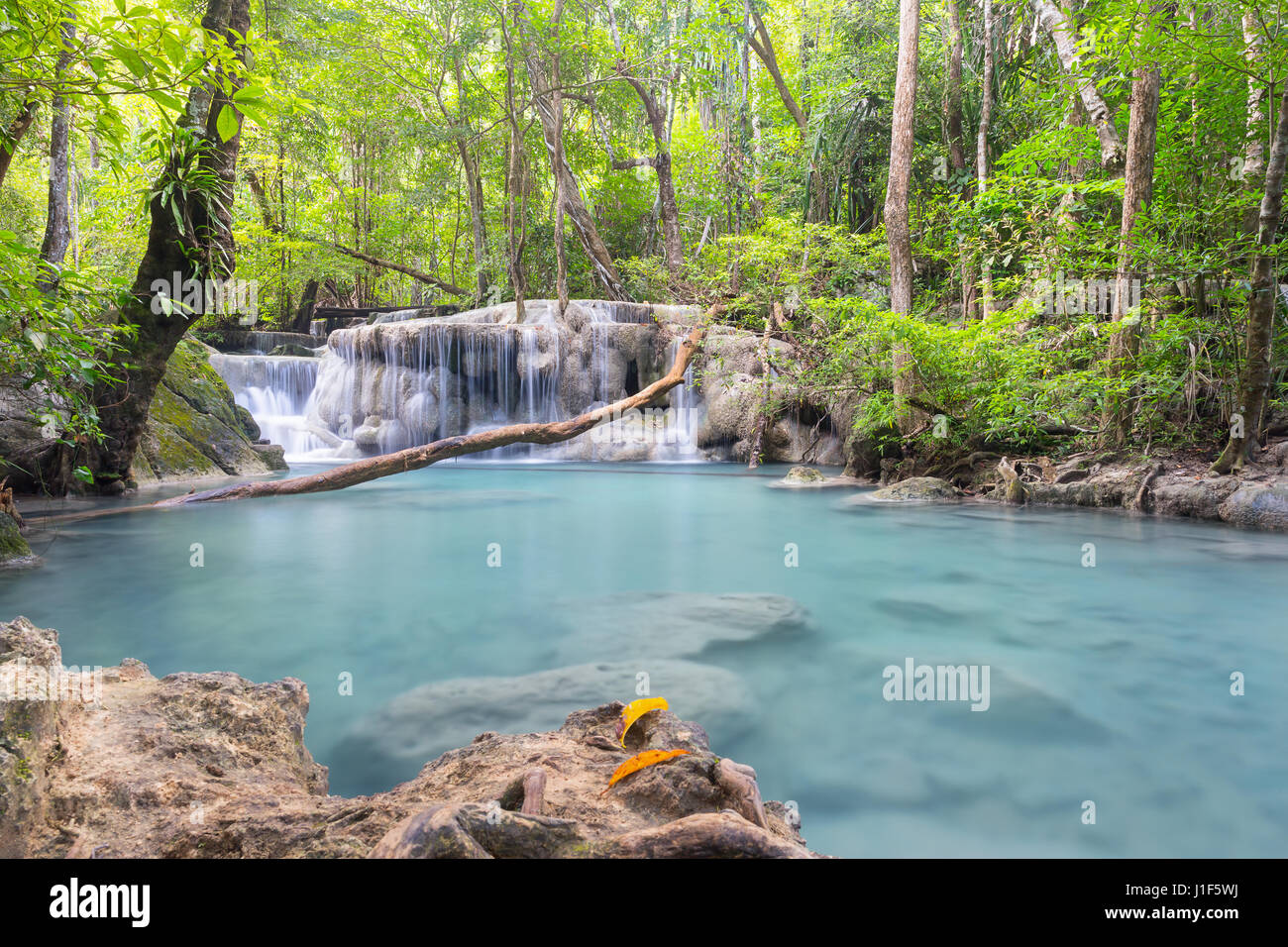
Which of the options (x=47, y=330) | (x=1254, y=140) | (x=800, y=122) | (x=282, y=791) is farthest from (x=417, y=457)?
(x=800, y=122)

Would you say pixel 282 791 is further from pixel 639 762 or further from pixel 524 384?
pixel 524 384

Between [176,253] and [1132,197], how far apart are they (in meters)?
9.03

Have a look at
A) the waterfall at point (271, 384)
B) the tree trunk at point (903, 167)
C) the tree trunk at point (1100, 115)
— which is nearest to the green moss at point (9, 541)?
the tree trunk at point (903, 167)

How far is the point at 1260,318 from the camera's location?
19.0 ft

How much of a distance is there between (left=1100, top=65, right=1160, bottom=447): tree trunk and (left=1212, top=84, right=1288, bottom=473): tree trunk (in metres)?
0.94

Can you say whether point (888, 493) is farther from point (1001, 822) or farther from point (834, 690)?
point (1001, 822)

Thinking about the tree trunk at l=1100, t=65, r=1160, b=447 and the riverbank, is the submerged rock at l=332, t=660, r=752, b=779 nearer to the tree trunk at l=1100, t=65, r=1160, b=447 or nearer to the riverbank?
the riverbank

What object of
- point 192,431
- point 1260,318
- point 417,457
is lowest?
point 417,457

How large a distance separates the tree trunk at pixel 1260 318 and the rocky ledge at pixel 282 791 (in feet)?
21.9

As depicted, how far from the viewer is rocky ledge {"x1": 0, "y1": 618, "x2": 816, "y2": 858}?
110cm

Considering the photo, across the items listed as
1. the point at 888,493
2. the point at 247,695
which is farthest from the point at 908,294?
the point at 247,695

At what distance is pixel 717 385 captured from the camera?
13.8m

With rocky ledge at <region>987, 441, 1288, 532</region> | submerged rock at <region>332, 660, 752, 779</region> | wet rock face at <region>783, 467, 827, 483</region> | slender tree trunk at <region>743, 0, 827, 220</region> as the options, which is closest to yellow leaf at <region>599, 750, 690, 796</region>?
submerged rock at <region>332, 660, 752, 779</region>

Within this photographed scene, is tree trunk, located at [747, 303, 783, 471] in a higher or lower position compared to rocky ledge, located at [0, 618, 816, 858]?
higher
